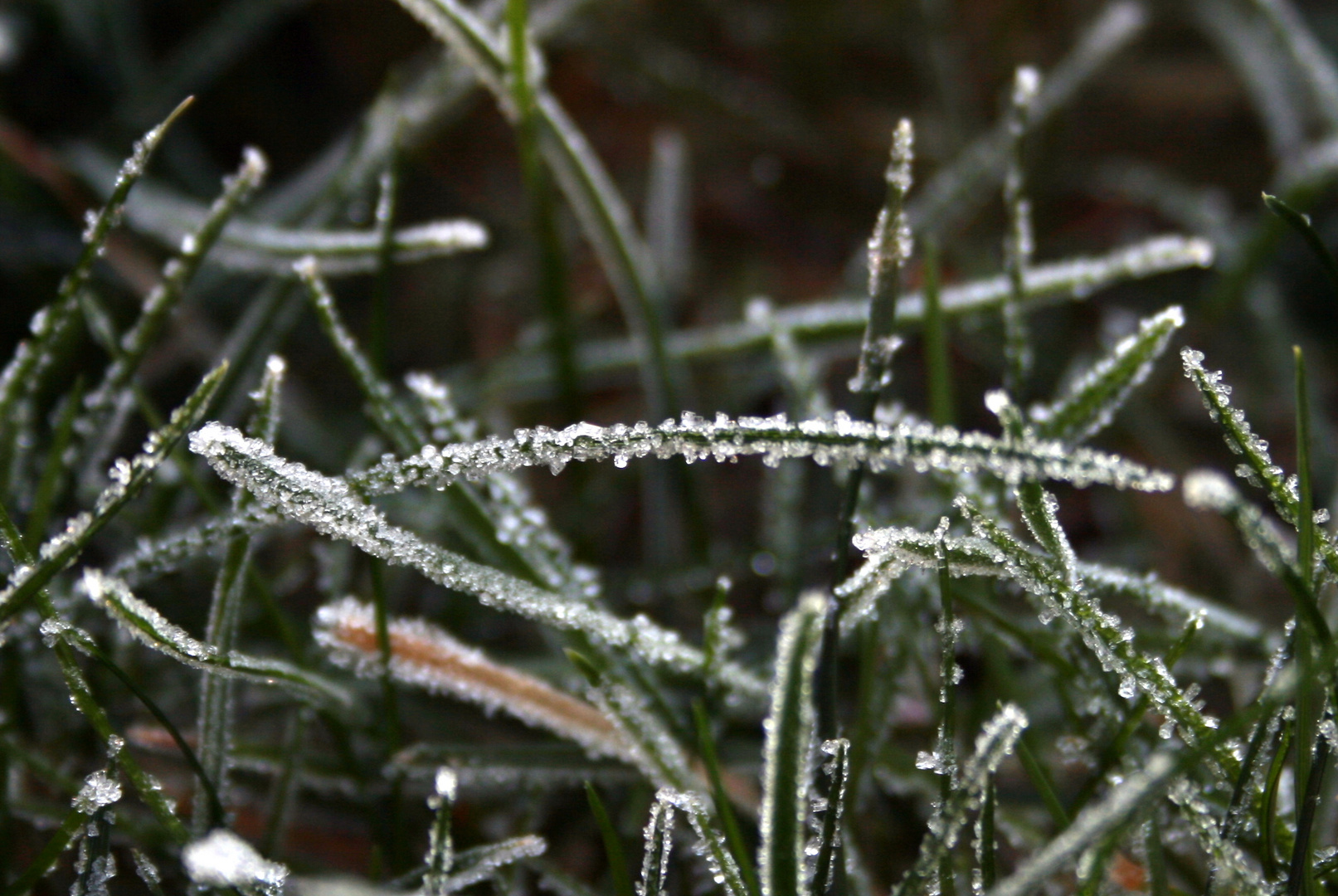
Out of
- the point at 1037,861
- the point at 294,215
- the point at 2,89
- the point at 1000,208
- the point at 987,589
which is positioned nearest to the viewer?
the point at 1037,861

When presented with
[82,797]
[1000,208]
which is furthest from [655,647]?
[1000,208]

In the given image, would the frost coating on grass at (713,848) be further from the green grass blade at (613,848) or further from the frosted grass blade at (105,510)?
the frosted grass blade at (105,510)

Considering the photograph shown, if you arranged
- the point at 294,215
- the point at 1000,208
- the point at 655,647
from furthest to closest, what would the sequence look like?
1. the point at 1000,208
2. the point at 294,215
3. the point at 655,647

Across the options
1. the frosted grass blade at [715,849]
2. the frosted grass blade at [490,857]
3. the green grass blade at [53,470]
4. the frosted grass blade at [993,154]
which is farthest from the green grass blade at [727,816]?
the frosted grass blade at [993,154]

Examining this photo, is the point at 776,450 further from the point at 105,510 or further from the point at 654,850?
the point at 105,510

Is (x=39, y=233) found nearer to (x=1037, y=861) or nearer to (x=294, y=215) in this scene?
(x=294, y=215)

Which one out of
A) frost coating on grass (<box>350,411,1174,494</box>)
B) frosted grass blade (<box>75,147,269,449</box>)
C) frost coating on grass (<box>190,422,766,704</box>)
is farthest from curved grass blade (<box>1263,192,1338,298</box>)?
frosted grass blade (<box>75,147,269,449</box>)

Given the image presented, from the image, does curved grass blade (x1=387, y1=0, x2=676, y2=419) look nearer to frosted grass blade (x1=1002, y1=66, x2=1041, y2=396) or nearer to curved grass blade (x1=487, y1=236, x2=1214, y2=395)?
curved grass blade (x1=487, y1=236, x2=1214, y2=395)
